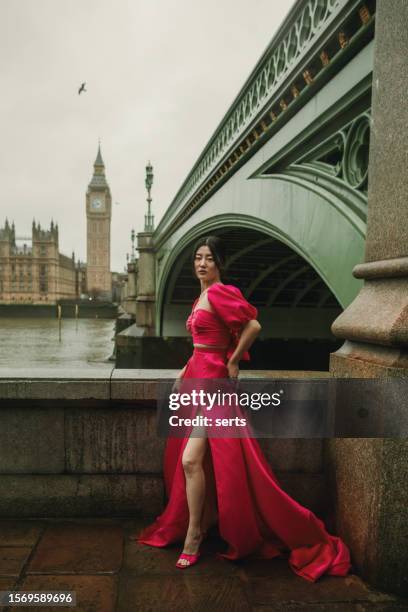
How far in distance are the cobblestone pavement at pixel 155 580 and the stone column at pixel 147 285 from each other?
18027 mm

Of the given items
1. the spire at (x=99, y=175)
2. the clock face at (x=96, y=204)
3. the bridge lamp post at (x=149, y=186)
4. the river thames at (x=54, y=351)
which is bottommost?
the river thames at (x=54, y=351)

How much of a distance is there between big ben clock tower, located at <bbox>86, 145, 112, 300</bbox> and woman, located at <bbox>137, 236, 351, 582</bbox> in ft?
307

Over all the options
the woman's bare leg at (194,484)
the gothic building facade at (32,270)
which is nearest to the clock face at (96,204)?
the gothic building facade at (32,270)

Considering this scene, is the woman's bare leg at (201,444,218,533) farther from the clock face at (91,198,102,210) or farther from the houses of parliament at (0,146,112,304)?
the clock face at (91,198,102,210)

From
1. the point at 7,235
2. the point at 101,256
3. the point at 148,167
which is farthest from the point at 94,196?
the point at 148,167

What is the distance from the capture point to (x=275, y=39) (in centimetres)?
488

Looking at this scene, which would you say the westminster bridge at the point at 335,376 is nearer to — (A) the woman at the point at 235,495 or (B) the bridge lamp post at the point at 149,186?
(A) the woman at the point at 235,495

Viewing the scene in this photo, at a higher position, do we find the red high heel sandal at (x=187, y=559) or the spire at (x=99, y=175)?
the spire at (x=99, y=175)

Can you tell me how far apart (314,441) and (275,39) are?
4.22 meters

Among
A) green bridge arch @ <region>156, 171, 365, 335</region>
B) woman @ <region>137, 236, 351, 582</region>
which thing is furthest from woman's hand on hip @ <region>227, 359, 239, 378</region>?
green bridge arch @ <region>156, 171, 365, 335</region>

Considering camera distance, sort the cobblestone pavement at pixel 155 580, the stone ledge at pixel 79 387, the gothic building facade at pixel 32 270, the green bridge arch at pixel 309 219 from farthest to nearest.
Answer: the gothic building facade at pixel 32 270
the green bridge arch at pixel 309 219
the stone ledge at pixel 79 387
the cobblestone pavement at pixel 155 580

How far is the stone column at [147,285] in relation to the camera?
802 inches

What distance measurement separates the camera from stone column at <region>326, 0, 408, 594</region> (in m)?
1.96

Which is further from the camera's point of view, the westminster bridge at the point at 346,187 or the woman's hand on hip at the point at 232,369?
the woman's hand on hip at the point at 232,369
